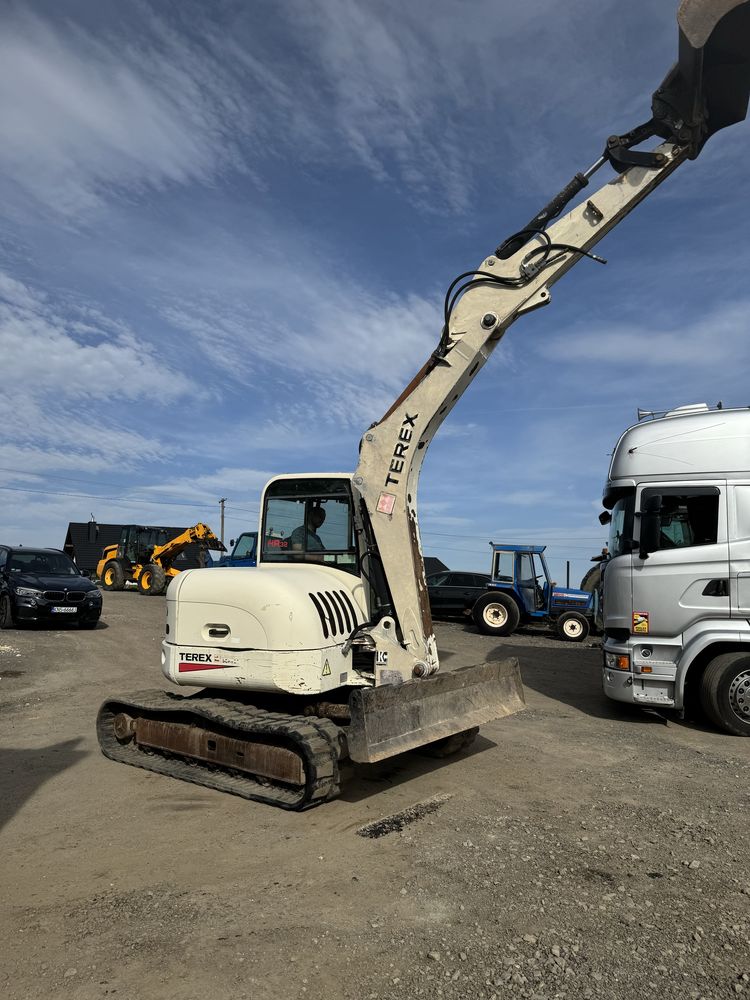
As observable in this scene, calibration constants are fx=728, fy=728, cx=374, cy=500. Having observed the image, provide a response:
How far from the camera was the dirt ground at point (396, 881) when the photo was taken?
3135 millimetres

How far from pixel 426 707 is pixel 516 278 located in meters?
3.78

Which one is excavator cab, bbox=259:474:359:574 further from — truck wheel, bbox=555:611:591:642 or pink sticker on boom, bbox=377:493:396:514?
truck wheel, bbox=555:611:591:642

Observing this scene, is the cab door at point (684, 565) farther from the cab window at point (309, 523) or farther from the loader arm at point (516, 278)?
the cab window at point (309, 523)

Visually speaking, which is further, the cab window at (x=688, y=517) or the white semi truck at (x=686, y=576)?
the cab window at (x=688, y=517)

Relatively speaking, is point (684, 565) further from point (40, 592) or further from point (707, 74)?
point (40, 592)

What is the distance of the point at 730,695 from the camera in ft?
26.2

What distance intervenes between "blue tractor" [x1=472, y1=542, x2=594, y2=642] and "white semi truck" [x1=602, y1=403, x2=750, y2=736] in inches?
378

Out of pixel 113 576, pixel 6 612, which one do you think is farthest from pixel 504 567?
pixel 113 576

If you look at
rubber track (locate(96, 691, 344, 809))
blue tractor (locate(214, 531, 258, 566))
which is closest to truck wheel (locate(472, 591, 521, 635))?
blue tractor (locate(214, 531, 258, 566))

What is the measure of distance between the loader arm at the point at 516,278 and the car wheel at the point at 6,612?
12.2 meters

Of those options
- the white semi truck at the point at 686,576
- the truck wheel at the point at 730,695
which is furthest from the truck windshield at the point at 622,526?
the truck wheel at the point at 730,695

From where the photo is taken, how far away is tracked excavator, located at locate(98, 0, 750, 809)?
545 cm

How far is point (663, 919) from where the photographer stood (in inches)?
143

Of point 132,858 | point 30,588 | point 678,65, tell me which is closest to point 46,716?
point 132,858
